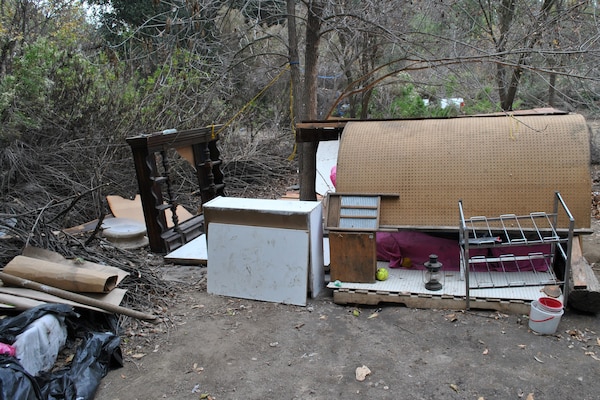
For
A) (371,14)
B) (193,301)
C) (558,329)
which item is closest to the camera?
(558,329)

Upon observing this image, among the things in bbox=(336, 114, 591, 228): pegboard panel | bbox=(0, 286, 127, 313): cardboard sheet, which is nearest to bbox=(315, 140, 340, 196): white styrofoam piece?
bbox=(336, 114, 591, 228): pegboard panel

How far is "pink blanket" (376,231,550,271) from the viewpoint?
5.14 m

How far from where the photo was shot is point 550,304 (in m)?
4.11

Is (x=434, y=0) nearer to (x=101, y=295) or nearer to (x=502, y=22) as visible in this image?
(x=502, y=22)

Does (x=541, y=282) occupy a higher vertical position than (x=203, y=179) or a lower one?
lower

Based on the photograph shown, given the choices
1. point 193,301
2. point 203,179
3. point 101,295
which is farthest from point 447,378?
point 203,179

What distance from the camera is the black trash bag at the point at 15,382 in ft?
9.13

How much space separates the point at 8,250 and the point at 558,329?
5.19 m

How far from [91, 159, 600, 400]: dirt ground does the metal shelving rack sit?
1.32 ft

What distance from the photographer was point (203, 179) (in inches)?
297

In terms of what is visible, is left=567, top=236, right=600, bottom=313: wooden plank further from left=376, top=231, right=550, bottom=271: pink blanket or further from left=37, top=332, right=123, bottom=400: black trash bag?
left=37, top=332, right=123, bottom=400: black trash bag

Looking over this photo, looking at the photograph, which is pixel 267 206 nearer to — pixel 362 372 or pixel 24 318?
pixel 362 372

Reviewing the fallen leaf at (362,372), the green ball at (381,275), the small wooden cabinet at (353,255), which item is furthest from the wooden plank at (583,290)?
the fallen leaf at (362,372)

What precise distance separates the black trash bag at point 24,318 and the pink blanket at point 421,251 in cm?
333
